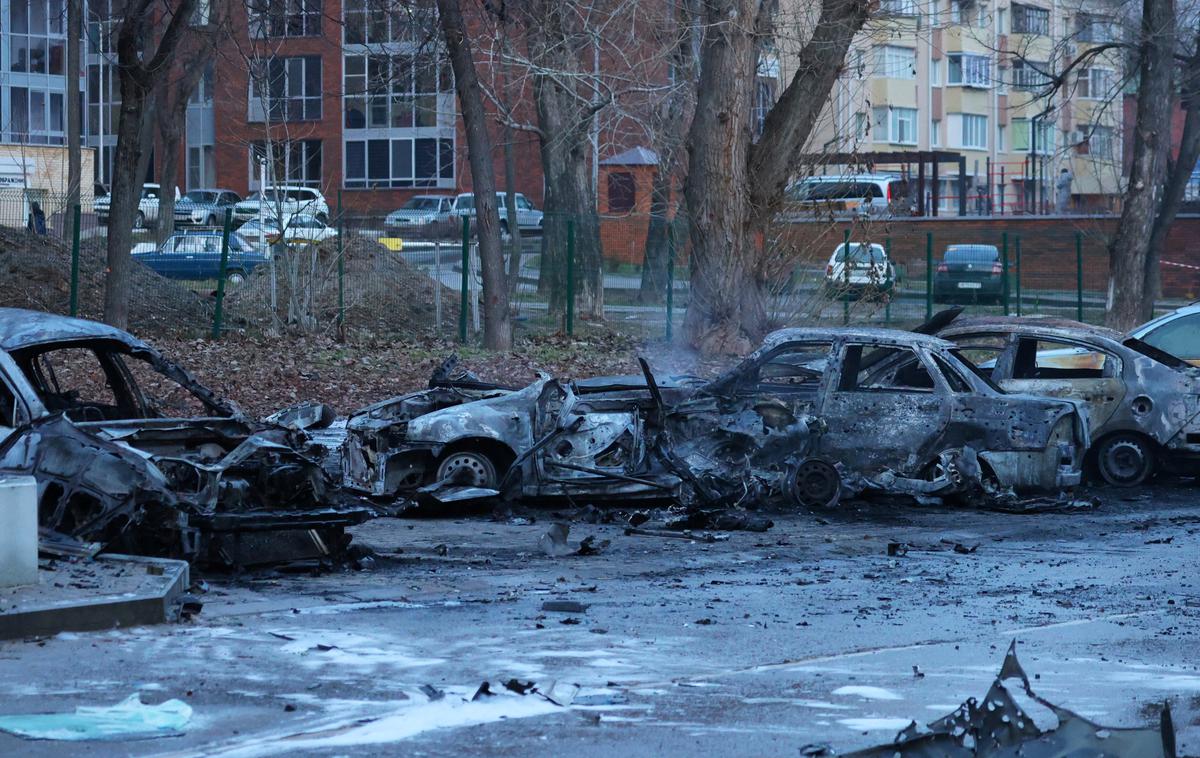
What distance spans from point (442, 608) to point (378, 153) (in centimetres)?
5794

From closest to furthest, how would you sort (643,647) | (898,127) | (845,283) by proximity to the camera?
1. (643,647)
2. (845,283)
3. (898,127)

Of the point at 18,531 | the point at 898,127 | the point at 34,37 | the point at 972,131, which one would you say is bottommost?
the point at 18,531

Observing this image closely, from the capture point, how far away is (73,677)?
21.4ft

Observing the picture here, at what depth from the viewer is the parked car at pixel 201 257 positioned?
2316cm

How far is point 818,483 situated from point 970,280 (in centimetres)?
2107

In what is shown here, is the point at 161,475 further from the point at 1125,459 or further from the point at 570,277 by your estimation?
the point at 570,277

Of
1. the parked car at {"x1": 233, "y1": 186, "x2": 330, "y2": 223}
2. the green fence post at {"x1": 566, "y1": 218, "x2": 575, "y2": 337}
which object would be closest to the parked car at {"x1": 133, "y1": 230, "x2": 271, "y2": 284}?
the parked car at {"x1": 233, "y1": 186, "x2": 330, "y2": 223}

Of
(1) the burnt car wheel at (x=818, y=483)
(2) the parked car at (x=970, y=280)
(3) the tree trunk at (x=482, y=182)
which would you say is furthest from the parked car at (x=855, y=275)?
(1) the burnt car wheel at (x=818, y=483)

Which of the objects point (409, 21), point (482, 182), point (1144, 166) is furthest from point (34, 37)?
point (1144, 166)

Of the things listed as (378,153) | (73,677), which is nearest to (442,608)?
(73,677)

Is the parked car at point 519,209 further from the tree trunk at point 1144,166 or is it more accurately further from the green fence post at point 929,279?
the tree trunk at point 1144,166

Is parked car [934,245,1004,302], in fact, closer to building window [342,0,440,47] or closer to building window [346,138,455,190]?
building window [342,0,440,47]

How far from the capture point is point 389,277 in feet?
80.4

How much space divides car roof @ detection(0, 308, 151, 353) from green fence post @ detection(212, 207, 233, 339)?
39.0 feet
